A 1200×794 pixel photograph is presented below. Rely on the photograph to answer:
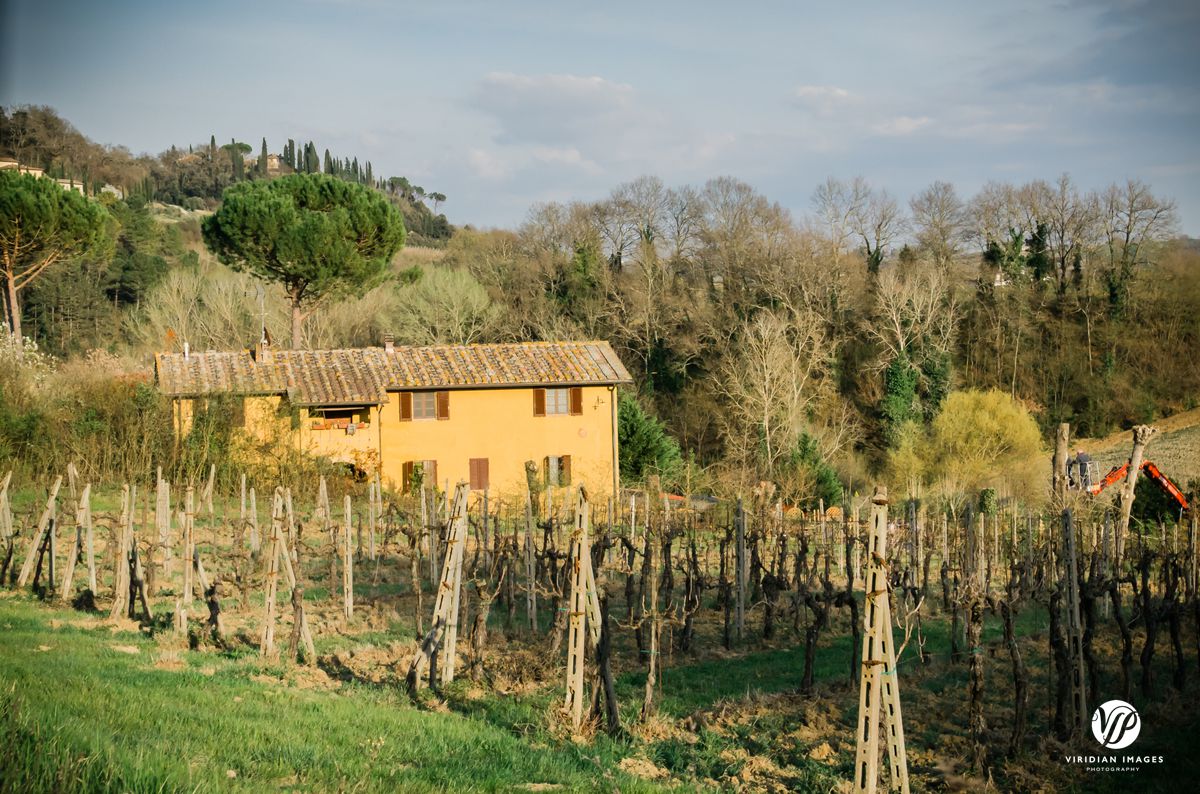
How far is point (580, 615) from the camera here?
334 inches

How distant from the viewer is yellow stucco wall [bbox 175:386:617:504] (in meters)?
29.3

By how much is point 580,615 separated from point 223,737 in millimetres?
2996

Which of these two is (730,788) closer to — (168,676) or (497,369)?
(168,676)

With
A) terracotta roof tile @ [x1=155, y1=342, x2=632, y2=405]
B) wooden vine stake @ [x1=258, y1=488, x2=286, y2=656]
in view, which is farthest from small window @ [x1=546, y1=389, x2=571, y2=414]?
wooden vine stake @ [x1=258, y1=488, x2=286, y2=656]

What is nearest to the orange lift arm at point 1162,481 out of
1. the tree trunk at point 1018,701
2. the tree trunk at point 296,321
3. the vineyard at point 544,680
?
the vineyard at point 544,680

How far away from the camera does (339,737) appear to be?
7125 millimetres

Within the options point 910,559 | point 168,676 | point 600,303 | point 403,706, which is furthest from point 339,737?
point 600,303

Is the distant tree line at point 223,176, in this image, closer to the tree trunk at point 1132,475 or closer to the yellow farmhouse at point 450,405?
the yellow farmhouse at point 450,405

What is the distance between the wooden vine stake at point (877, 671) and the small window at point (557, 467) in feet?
78.5

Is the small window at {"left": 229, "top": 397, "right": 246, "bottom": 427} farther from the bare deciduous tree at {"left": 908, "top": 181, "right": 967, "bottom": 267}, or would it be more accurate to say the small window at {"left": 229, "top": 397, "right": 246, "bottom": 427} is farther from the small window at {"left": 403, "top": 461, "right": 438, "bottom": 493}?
the bare deciduous tree at {"left": 908, "top": 181, "right": 967, "bottom": 267}

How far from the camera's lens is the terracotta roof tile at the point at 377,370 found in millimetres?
27984

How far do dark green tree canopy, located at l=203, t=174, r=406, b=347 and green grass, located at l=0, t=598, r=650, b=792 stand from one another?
26.8m

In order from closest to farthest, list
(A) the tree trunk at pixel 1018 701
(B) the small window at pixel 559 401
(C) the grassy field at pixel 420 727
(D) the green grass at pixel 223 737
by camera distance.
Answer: (D) the green grass at pixel 223 737, (C) the grassy field at pixel 420 727, (A) the tree trunk at pixel 1018 701, (B) the small window at pixel 559 401

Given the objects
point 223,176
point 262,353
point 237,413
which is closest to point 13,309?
point 262,353
